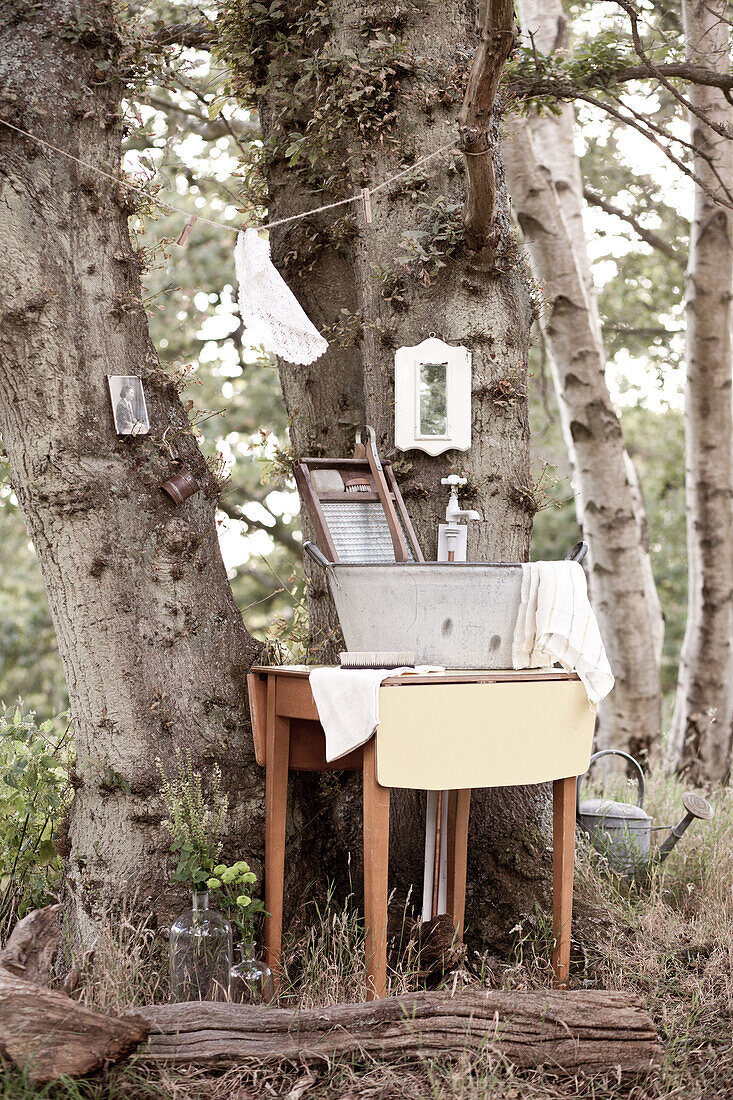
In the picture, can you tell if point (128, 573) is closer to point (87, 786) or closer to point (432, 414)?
point (87, 786)

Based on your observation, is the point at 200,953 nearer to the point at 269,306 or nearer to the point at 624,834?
the point at 624,834

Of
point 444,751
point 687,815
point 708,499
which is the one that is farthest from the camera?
point 708,499

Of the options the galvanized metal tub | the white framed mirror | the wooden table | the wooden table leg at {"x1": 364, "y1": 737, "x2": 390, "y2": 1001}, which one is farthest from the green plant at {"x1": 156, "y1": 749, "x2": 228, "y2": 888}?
the white framed mirror

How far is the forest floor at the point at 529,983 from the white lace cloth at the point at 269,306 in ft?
5.76

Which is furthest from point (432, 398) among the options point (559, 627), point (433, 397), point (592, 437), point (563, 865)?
point (592, 437)

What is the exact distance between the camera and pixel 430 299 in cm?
358

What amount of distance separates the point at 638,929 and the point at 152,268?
8.69 feet

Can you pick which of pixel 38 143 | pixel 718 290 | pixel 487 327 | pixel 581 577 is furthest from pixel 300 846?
pixel 718 290

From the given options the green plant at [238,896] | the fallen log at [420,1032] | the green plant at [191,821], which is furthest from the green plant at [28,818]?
the fallen log at [420,1032]

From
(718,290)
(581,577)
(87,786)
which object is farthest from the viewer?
(718,290)

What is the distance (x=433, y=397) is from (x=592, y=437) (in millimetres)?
2835

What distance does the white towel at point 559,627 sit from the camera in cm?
285

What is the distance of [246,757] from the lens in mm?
3273

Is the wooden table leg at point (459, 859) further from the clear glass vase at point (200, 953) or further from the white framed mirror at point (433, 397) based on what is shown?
the white framed mirror at point (433, 397)
